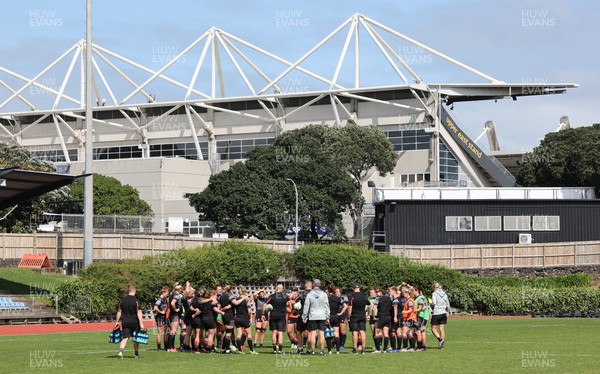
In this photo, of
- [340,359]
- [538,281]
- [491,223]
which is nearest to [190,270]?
[538,281]

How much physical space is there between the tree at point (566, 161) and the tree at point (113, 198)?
36.0 meters

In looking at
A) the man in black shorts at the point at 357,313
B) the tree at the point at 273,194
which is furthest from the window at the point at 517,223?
the man in black shorts at the point at 357,313

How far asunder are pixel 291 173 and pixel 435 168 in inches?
985

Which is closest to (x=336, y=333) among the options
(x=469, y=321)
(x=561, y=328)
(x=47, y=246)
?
(x=561, y=328)

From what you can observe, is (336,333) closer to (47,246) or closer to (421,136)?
(47,246)

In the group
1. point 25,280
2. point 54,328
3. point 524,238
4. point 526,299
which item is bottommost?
point 54,328

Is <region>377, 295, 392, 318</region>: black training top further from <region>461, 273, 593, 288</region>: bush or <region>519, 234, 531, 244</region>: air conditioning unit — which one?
<region>519, 234, 531, 244</region>: air conditioning unit

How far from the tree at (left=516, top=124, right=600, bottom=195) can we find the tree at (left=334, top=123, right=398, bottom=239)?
12796 mm

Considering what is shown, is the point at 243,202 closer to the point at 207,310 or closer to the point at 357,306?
the point at 357,306

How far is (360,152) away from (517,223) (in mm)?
31508

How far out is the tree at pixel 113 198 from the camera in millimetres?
96938

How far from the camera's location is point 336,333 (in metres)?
27.4

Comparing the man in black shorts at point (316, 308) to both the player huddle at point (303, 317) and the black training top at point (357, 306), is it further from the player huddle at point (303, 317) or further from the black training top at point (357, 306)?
the black training top at point (357, 306)

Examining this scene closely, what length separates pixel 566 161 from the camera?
90.7 metres
